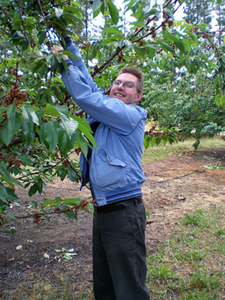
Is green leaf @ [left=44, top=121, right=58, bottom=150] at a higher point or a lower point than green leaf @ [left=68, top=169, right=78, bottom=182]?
higher

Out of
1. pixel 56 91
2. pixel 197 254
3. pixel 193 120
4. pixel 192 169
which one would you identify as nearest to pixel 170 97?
pixel 193 120

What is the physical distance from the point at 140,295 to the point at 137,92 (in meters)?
1.37

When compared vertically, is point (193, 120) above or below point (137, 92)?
below

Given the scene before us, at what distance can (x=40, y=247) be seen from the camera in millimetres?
2920

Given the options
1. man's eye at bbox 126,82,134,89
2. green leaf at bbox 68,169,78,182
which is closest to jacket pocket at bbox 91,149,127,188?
green leaf at bbox 68,169,78,182

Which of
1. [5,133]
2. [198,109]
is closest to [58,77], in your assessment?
[5,133]

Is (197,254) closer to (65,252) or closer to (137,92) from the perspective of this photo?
(65,252)

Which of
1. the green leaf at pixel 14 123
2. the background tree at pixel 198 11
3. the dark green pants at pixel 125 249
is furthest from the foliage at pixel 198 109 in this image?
the background tree at pixel 198 11

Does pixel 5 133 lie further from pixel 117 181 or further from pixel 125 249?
pixel 125 249

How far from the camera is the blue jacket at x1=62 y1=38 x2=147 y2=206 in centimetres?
137

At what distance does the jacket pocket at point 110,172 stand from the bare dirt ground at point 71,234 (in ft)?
2.14

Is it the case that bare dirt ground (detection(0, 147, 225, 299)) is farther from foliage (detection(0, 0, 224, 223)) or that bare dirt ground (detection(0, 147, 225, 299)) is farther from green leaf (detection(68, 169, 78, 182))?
foliage (detection(0, 0, 224, 223))

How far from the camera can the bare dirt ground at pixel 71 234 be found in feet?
7.52

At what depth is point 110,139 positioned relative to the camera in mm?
1534
